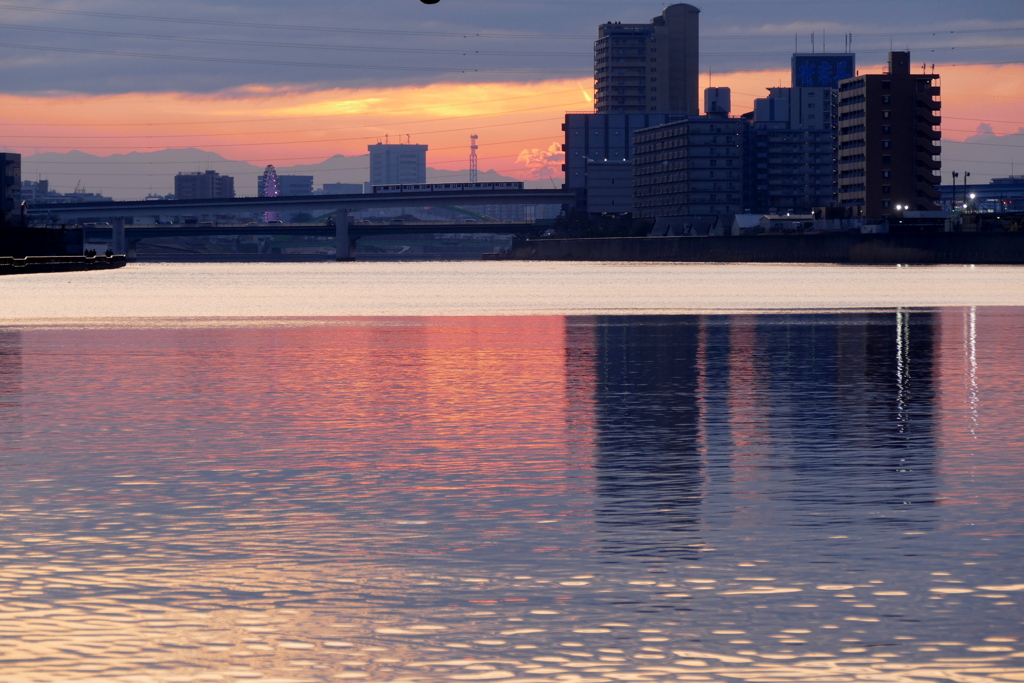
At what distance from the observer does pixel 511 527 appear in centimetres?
1467

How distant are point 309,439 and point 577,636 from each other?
12.2m

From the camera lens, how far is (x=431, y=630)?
1044cm

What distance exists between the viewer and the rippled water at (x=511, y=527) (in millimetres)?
9914

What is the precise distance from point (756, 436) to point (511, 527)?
8.26 metres

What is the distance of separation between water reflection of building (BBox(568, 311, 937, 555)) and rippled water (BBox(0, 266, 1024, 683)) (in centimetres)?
9

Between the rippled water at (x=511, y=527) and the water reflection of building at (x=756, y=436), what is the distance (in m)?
0.09

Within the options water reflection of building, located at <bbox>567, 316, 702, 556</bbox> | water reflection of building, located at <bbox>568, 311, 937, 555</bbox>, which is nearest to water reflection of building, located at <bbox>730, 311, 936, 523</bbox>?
water reflection of building, located at <bbox>568, 311, 937, 555</bbox>

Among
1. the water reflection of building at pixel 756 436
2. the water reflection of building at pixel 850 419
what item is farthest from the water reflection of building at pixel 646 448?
the water reflection of building at pixel 850 419

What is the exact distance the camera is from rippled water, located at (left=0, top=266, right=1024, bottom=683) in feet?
32.5

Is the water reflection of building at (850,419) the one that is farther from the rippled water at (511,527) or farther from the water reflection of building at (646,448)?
the water reflection of building at (646,448)

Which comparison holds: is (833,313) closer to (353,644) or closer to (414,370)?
(414,370)

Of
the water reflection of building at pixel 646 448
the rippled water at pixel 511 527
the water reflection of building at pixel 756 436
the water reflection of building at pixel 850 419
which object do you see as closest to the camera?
the rippled water at pixel 511 527

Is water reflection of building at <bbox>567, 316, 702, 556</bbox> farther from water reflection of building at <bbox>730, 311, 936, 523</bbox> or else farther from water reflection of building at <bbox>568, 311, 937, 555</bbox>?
water reflection of building at <bbox>730, 311, 936, 523</bbox>

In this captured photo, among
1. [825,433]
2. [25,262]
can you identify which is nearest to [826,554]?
[825,433]
